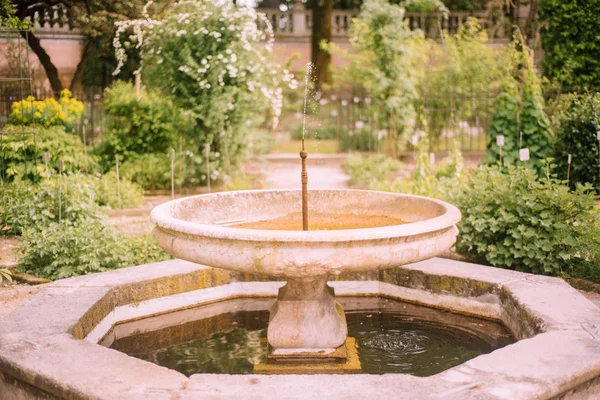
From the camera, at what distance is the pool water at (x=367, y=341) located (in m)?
4.00

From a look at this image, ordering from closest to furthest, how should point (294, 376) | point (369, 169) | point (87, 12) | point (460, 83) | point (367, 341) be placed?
point (294, 376)
point (367, 341)
point (369, 169)
point (87, 12)
point (460, 83)

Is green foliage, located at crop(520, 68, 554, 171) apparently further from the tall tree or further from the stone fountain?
the tall tree

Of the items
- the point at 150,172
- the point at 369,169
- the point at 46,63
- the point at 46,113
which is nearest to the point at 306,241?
the point at 150,172

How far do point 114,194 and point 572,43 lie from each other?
8.48 meters

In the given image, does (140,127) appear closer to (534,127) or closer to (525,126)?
(525,126)

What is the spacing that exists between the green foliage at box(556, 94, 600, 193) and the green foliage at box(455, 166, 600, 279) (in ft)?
13.5

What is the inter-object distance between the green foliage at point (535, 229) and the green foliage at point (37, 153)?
520cm

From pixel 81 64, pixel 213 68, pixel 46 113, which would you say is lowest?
pixel 46 113

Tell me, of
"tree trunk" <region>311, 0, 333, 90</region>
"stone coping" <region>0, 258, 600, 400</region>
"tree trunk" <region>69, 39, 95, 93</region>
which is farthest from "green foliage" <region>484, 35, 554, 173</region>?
"tree trunk" <region>311, 0, 333, 90</region>

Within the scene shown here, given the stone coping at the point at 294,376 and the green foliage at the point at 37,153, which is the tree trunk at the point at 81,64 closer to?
the green foliage at the point at 37,153

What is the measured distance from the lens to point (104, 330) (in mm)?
4336

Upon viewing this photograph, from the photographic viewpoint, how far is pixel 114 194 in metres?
9.14

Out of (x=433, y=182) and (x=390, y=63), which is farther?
(x=390, y=63)

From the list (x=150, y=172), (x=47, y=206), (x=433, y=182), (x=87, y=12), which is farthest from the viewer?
(x=87, y=12)
